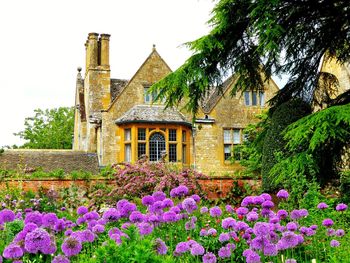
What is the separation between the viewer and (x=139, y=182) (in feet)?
38.6

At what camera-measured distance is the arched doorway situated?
2506 centimetres

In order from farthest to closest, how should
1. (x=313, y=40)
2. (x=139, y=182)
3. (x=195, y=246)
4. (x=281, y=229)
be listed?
(x=313, y=40) < (x=139, y=182) < (x=281, y=229) < (x=195, y=246)

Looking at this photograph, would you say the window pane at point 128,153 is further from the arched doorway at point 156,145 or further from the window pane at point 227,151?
the window pane at point 227,151

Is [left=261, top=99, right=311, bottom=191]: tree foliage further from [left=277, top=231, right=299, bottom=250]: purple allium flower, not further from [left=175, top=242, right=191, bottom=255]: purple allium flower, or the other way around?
[left=175, top=242, right=191, bottom=255]: purple allium flower

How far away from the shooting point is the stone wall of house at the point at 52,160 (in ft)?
78.0

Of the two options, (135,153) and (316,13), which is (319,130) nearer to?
(316,13)

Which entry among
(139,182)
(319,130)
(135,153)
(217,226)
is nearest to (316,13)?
(319,130)

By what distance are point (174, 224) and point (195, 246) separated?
1.41 m

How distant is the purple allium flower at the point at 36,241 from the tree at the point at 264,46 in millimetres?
7565

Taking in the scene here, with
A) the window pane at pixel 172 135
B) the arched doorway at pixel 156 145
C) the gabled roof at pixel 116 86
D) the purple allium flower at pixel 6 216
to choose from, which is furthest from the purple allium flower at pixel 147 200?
the gabled roof at pixel 116 86

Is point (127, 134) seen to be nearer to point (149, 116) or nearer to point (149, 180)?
point (149, 116)

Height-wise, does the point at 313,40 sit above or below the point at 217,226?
above

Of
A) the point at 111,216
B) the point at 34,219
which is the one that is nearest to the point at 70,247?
the point at 34,219

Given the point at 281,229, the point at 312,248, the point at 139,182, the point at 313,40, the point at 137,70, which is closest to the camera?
the point at 281,229
